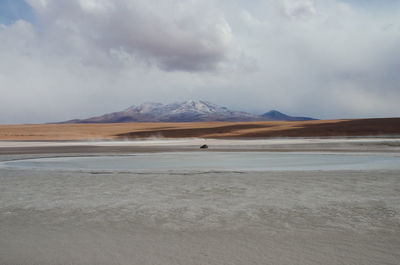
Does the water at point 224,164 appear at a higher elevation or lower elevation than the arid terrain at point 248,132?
lower

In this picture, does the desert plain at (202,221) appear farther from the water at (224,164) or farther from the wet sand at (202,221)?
the water at (224,164)

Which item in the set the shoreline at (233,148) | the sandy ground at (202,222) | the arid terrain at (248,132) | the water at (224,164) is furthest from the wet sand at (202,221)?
the arid terrain at (248,132)

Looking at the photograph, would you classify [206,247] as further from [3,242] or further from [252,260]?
[3,242]

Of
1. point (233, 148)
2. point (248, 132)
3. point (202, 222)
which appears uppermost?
point (248, 132)

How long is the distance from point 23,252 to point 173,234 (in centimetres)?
200

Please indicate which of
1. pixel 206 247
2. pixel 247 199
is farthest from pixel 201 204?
pixel 206 247

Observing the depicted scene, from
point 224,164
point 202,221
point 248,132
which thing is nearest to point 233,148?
point 224,164

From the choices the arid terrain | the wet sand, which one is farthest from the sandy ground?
the arid terrain

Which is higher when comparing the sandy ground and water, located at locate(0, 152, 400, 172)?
the sandy ground

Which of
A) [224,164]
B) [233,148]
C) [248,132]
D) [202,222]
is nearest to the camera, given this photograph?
[202,222]

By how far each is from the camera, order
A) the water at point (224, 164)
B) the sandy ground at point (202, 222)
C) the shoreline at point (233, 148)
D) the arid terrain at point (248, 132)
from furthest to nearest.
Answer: the arid terrain at point (248, 132) → the shoreline at point (233, 148) → the water at point (224, 164) → the sandy ground at point (202, 222)

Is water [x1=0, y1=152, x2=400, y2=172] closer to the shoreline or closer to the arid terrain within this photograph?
the shoreline

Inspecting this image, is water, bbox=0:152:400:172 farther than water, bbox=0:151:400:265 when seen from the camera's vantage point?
Yes

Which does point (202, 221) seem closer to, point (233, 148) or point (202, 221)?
point (202, 221)
